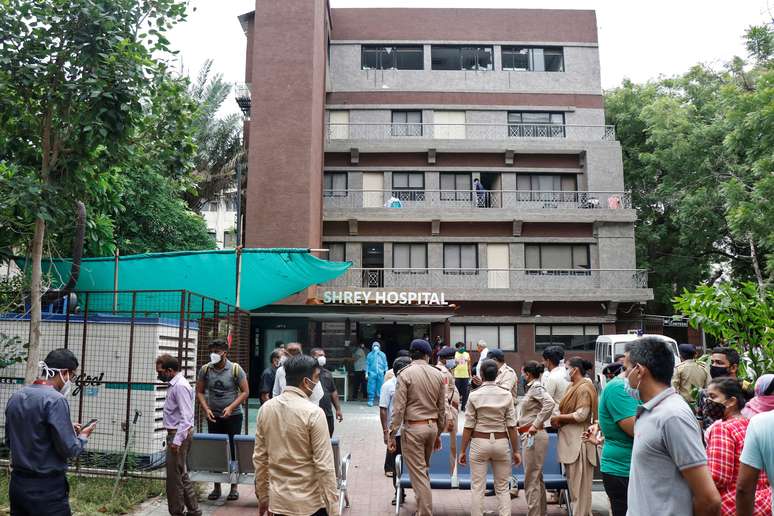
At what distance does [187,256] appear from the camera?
1375 centimetres

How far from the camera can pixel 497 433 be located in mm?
6742

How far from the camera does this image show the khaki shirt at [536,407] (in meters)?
7.02

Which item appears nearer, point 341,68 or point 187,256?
point 187,256

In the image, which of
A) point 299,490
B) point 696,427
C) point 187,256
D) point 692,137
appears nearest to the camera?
point 696,427

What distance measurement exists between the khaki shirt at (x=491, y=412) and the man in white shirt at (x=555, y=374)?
1.10m

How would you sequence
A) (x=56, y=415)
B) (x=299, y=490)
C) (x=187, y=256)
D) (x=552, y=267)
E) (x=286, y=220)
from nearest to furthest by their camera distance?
(x=299, y=490), (x=56, y=415), (x=187, y=256), (x=286, y=220), (x=552, y=267)

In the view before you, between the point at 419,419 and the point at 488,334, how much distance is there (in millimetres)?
22652

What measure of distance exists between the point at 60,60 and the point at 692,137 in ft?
81.4

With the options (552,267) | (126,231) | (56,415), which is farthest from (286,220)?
(56,415)

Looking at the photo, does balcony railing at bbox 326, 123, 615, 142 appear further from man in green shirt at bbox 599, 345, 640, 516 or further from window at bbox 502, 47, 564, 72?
man in green shirt at bbox 599, 345, 640, 516

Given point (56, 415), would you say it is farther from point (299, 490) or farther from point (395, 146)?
point (395, 146)

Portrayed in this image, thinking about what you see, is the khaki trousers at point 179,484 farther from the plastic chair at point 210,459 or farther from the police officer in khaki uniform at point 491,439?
the police officer in khaki uniform at point 491,439

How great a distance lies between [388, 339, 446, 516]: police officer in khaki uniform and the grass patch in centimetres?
331

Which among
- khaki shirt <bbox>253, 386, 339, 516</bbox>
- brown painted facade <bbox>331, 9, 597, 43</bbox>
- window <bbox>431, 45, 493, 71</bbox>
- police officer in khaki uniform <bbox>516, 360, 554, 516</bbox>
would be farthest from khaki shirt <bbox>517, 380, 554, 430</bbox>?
brown painted facade <bbox>331, 9, 597, 43</bbox>
